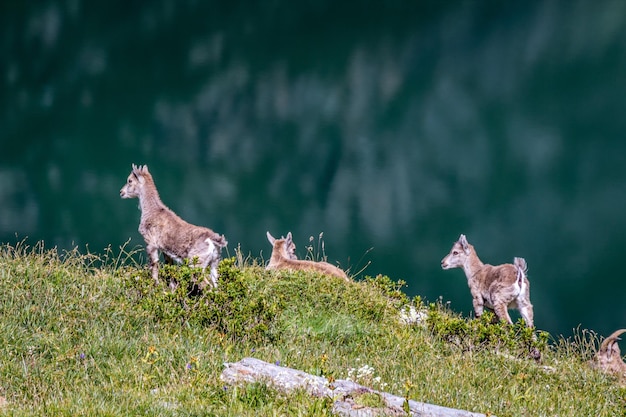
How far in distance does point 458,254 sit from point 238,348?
25.9ft

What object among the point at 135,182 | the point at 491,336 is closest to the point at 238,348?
the point at 491,336

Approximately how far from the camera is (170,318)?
434 inches

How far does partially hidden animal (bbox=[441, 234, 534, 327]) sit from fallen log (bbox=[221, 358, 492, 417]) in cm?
741

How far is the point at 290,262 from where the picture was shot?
16.0 metres

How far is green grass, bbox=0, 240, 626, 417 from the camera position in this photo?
7617 mm

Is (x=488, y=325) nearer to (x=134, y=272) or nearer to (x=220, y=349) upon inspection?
(x=220, y=349)

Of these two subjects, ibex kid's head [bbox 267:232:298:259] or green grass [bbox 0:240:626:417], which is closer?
green grass [bbox 0:240:626:417]

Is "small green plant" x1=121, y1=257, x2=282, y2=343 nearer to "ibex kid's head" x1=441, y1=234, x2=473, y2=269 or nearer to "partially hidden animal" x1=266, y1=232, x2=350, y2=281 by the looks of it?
"partially hidden animal" x1=266, y1=232, x2=350, y2=281

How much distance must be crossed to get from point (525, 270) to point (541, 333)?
2899mm

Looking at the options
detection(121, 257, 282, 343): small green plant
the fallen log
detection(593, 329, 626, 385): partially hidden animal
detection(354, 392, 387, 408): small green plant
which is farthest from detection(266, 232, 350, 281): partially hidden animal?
detection(354, 392, 387, 408): small green plant

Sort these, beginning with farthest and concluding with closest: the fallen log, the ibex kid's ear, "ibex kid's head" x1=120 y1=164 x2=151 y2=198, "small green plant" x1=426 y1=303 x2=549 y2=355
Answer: the ibex kid's ear
"ibex kid's head" x1=120 y1=164 x2=151 y2=198
"small green plant" x1=426 y1=303 x2=549 y2=355
the fallen log

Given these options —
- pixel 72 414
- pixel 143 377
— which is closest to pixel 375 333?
pixel 143 377

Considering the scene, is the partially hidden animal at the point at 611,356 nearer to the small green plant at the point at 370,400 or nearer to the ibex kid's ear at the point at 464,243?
the ibex kid's ear at the point at 464,243

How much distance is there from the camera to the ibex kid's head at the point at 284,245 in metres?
17.0
